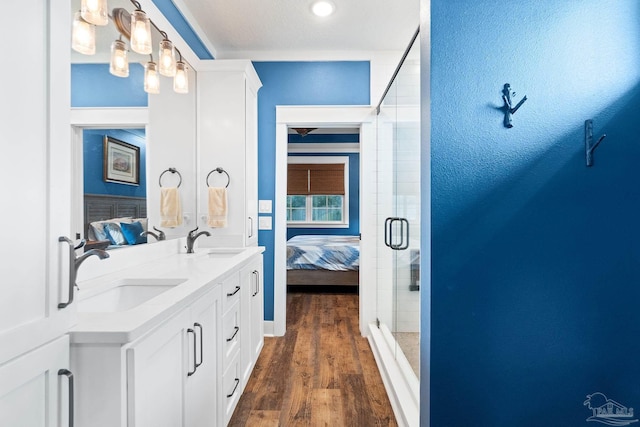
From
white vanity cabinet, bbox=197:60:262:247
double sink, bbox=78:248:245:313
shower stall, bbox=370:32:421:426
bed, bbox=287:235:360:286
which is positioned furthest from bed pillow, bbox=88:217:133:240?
bed, bbox=287:235:360:286

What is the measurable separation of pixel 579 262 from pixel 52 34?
1.86 m

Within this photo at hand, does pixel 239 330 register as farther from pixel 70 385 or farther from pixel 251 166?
pixel 251 166

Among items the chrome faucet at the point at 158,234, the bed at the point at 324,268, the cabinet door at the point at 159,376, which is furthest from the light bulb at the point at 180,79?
the bed at the point at 324,268

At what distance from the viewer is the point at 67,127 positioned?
85cm

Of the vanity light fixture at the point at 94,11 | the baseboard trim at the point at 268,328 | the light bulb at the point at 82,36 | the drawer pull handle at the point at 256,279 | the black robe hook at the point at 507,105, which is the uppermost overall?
the vanity light fixture at the point at 94,11

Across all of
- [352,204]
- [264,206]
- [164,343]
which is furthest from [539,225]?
[352,204]

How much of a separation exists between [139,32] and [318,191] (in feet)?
16.9

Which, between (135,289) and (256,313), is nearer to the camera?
(135,289)

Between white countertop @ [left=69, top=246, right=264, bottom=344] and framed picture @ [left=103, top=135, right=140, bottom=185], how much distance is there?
475mm

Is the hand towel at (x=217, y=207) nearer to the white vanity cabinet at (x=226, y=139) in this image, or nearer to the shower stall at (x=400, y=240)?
the white vanity cabinet at (x=226, y=139)

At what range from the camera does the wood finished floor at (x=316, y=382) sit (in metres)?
1.88

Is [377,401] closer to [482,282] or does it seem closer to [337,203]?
[482,282]

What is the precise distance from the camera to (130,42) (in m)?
1.74

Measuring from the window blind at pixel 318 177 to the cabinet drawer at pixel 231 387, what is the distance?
4.98 metres
